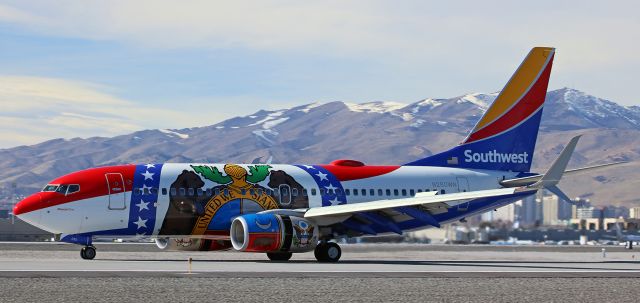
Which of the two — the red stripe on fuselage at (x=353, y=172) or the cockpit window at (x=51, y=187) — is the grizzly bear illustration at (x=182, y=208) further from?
the red stripe on fuselage at (x=353, y=172)

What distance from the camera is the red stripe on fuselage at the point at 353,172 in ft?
175

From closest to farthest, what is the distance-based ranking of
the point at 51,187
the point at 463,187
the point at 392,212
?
the point at 51,187, the point at 392,212, the point at 463,187

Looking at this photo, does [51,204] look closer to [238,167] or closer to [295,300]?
[238,167]

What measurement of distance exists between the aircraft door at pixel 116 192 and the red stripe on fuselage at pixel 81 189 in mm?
164

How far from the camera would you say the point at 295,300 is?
28641 millimetres

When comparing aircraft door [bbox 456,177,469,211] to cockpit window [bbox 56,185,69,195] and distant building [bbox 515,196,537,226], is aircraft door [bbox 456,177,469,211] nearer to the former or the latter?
cockpit window [bbox 56,185,69,195]

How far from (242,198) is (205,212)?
1817 mm

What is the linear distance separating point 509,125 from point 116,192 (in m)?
20.4

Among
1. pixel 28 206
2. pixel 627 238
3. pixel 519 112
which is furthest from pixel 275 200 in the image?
pixel 627 238

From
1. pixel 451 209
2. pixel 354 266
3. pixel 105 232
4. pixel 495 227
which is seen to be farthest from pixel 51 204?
pixel 495 227

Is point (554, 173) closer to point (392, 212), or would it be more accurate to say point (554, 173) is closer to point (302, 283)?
point (392, 212)

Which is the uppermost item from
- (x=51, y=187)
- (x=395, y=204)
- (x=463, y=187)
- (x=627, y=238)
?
(x=463, y=187)

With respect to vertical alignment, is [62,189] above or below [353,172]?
below

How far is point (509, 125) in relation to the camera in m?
57.7
